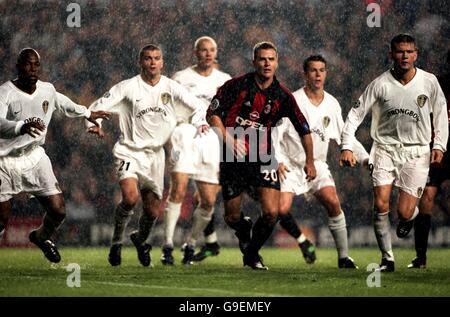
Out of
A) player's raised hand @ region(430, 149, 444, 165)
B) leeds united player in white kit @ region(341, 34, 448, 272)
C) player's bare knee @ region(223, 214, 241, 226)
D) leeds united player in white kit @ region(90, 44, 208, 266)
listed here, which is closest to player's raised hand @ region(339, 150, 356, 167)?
leeds united player in white kit @ region(341, 34, 448, 272)

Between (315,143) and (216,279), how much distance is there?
8.30 feet

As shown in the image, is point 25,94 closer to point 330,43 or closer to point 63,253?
point 63,253

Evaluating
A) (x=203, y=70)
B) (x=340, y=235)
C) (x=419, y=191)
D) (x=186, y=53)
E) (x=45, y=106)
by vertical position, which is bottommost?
(x=340, y=235)

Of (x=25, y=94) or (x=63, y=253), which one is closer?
(x=25, y=94)

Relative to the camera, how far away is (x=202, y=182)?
12617mm

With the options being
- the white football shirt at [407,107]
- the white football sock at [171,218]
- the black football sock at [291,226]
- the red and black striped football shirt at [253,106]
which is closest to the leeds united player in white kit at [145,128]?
the white football sock at [171,218]

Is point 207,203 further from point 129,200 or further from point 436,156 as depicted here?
point 436,156

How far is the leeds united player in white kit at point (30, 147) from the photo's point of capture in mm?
10742

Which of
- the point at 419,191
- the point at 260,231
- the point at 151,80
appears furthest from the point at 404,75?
the point at 151,80

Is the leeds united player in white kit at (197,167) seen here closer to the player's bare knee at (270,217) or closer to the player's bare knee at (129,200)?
the player's bare knee at (129,200)

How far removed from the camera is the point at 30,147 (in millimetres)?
11023
